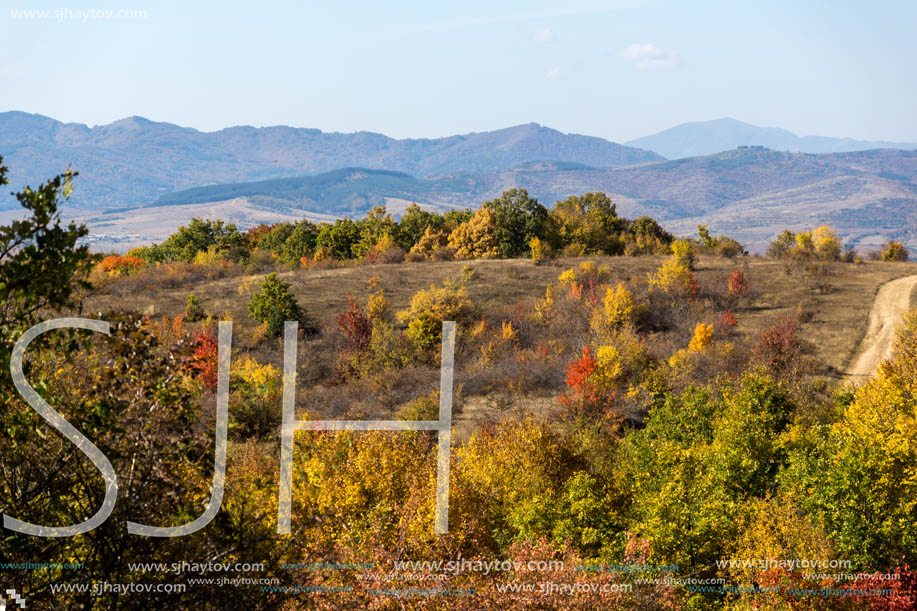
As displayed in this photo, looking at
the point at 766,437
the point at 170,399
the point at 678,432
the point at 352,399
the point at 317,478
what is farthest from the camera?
the point at 352,399

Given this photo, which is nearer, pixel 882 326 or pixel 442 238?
pixel 882 326

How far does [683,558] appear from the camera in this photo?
1867 centimetres

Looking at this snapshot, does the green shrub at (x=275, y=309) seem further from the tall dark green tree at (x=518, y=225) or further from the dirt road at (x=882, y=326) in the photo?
the dirt road at (x=882, y=326)

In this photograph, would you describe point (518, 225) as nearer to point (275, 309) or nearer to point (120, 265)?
point (275, 309)

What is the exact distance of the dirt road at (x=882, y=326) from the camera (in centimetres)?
4256

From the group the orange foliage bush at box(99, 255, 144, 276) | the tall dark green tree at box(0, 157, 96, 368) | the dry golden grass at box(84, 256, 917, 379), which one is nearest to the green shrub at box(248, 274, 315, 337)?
the dry golden grass at box(84, 256, 917, 379)

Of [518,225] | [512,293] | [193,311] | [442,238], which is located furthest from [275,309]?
[518,225]

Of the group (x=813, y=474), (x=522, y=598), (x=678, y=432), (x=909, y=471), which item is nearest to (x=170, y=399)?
(x=522, y=598)

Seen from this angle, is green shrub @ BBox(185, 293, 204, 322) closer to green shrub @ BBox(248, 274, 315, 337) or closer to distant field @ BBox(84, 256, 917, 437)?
distant field @ BBox(84, 256, 917, 437)

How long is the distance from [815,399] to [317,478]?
3028cm

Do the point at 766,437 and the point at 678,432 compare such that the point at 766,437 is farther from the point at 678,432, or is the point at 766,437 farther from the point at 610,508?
the point at 610,508

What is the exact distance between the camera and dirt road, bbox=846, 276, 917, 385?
4256 cm

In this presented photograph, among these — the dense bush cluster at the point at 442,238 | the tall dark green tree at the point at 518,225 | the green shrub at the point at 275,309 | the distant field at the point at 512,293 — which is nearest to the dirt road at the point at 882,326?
the distant field at the point at 512,293

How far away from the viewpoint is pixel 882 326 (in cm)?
4975
